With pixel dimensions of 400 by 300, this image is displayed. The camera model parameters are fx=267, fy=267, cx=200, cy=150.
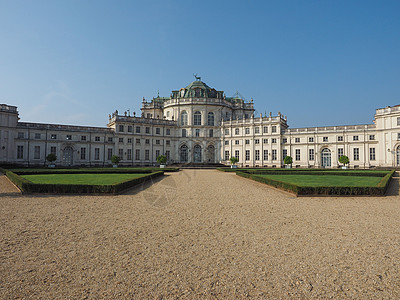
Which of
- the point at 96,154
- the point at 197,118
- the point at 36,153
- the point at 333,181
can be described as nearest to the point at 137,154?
the point at 96,154

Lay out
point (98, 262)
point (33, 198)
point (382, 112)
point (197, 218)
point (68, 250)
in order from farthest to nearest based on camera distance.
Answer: point (382, 112) < point (33, 198) < point (197, 218) < point (68, 250) < point (98, 262)

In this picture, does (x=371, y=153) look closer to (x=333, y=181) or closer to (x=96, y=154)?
(x=333, y=181)

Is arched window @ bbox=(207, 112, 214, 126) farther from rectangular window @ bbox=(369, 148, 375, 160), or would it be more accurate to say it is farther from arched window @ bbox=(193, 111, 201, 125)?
rectangular window @ bbox=(369, 148, 375, 160)

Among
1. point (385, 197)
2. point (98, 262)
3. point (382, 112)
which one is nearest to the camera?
point (98, 262)

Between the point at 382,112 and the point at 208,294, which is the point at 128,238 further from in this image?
the point at 382,112

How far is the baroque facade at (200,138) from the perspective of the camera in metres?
47.9

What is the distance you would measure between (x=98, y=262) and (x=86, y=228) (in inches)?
114

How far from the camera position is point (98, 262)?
559 centimetres

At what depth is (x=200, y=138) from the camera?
65.4 meters

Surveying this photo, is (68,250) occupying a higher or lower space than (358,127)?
lower

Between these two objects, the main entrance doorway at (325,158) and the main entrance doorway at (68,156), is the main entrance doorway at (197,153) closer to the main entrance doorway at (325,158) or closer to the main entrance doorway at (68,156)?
the main entrance doorway at (68,156)

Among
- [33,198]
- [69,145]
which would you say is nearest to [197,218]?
[33,198]

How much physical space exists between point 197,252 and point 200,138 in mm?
59362

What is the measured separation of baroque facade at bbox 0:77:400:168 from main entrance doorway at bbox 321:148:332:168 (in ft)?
0.60
